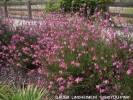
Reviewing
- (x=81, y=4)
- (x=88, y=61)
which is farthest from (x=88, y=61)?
(x=81, y=4)

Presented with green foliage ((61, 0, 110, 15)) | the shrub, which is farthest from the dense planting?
green foliage ((61, 0, 110, 15))

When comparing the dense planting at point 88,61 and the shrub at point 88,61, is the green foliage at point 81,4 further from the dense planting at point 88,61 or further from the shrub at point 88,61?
the shrub at point 88,61

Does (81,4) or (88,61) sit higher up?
(81,4)

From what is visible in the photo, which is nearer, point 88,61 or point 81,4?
point 88,61

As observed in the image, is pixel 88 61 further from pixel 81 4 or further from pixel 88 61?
pixel 81 4

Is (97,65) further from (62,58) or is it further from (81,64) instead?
(62,58)

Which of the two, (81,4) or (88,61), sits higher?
(81,4)

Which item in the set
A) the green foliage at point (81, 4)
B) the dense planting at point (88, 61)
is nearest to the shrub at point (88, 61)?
the dense planting at point (88, 61)

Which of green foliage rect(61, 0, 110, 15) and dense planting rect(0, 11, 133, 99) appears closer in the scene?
dense planting rect(0, 11, 133, 99)

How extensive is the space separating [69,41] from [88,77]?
0.84 meters

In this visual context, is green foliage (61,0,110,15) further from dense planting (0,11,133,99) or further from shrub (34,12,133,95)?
shrub (34,12,133,95)

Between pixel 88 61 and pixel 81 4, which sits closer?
pixel 88 61

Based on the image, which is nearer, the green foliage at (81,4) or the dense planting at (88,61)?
the dense planting at (88,61)

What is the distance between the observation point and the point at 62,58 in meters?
4.99
